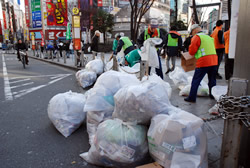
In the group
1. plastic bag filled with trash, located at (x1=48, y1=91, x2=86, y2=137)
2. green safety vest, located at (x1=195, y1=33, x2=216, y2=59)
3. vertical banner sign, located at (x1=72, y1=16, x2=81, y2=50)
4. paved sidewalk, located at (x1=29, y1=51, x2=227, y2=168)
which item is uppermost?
vertical banner sign, located at (x1=72, y1=16, x2=81, y2=50)

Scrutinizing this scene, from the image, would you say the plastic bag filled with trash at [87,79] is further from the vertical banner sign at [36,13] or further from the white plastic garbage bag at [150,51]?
the vertical banner sign at [36,13]

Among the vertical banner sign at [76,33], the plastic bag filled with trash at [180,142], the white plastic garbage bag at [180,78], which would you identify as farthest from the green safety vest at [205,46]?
the vertical banner sign at [76,33]

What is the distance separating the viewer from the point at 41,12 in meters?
42.4

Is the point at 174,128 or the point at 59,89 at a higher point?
the point at 174,128

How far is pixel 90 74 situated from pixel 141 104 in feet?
15.0

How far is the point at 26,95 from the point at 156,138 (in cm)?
457

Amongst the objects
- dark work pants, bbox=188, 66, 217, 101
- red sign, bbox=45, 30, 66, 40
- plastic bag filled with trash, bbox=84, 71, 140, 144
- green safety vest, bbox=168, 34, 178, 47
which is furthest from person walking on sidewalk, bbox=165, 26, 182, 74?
red sign, bbox=45, 30, 66, 40

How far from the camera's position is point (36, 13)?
42938 millimetres

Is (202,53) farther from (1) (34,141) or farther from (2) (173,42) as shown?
(2) (173,42)

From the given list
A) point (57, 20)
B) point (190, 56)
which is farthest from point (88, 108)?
point (57, 20)

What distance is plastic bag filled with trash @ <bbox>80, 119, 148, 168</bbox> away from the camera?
6.68 feet

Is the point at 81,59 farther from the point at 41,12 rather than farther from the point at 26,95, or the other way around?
the point at 41,12

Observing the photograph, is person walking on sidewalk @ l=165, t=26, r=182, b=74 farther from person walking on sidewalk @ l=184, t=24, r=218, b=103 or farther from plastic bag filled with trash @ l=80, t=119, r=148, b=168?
plastic bag filled with trash @ l=80, t=119, r=148, b=168

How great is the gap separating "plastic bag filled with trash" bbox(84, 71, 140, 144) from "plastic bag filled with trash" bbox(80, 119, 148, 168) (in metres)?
0.48
